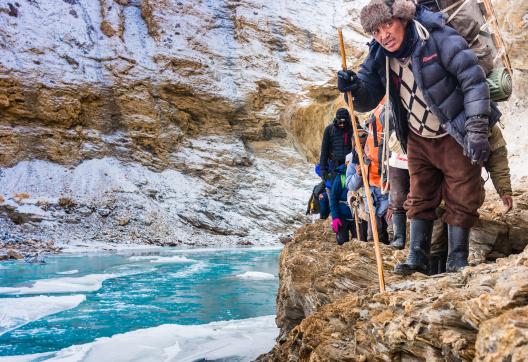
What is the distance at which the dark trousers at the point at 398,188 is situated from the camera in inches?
121

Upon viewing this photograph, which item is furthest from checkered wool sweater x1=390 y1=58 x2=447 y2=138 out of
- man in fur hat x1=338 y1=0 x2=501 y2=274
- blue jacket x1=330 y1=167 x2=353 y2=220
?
blue jacket x1=330 y1=167 x2=353 y2=220

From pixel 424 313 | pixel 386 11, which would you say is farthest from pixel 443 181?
pixel 424 313

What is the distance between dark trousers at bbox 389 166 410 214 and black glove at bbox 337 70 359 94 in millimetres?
1086

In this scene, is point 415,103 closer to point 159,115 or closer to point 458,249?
point 458,249

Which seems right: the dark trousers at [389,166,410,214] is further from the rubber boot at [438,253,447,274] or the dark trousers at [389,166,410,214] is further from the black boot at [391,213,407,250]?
the rubber boot at [438,253,447,274]

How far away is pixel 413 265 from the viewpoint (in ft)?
7.23

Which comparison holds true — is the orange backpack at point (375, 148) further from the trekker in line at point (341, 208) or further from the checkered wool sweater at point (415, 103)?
the checkered wool sweater at point (415, 103)

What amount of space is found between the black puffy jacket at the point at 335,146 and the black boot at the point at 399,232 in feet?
6.29

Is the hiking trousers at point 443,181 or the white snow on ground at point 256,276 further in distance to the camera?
the white snow on ground at point 256,276

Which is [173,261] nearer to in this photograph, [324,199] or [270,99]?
[324,199]

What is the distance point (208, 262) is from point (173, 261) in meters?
1.17

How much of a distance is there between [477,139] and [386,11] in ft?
2.43

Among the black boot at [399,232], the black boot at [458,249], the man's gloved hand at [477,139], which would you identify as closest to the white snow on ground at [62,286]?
the black boot at [399,232]

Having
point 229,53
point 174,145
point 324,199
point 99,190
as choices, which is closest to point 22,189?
point 99,190
